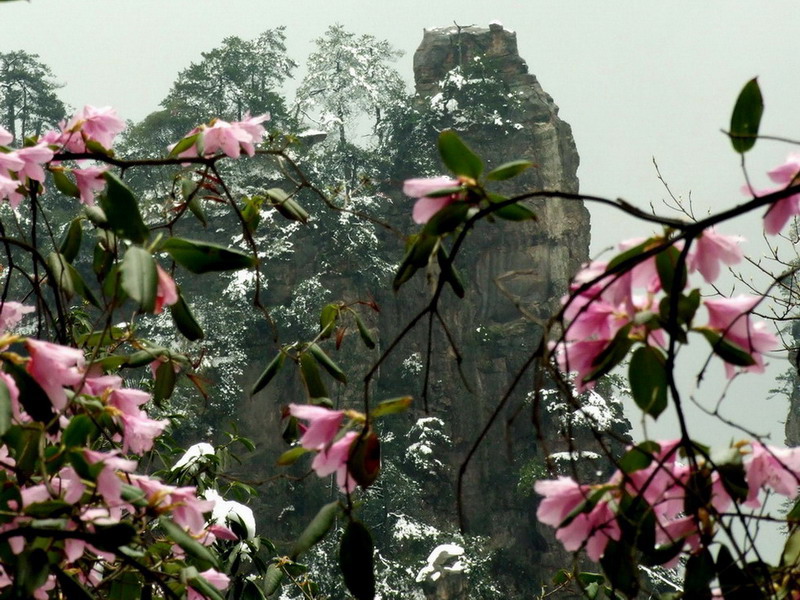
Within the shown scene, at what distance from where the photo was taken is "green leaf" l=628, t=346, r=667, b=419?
1.92 ft

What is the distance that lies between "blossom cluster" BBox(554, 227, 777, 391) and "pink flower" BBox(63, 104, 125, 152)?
65cm

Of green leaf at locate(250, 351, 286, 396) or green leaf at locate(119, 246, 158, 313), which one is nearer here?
green leaf at locate(119, 246, 158, 313)

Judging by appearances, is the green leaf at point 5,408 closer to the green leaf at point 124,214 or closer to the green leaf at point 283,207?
the green leaf at point 124,214

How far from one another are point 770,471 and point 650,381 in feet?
0.36

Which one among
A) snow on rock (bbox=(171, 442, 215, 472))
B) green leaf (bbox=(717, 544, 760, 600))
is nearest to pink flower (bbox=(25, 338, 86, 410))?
green leaf (bbox=(717, 544, 760, 600))

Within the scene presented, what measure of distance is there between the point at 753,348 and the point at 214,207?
13756 millimetres

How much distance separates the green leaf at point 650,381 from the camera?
1.92ft

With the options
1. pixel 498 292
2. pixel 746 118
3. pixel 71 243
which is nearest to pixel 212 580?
pixel 71 243

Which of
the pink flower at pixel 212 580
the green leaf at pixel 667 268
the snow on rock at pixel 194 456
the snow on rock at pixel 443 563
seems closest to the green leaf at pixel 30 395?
the pink flower at pixel 212 580

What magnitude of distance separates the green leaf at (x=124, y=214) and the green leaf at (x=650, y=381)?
38cm

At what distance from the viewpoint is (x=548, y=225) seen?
46.7 feet

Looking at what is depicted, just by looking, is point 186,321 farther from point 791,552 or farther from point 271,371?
point 791,552

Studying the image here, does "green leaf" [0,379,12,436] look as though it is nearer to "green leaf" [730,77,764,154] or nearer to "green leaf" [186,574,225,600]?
"green leaf" [186,574,225,600]

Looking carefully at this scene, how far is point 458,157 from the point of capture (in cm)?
61
